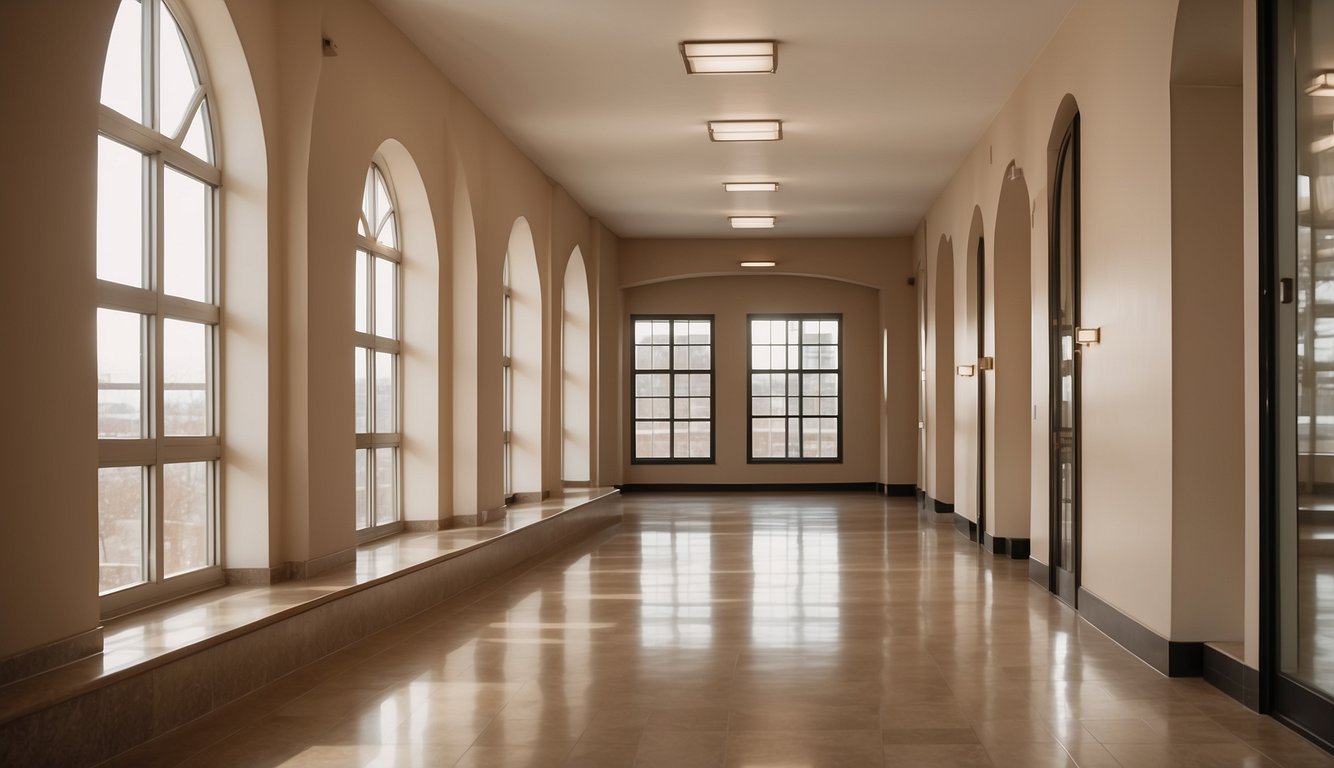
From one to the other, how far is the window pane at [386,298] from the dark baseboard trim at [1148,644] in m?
5.78

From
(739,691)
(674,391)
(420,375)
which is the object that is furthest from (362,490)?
(674,391)

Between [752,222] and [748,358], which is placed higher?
[752,222]

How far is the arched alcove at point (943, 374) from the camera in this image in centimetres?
1581

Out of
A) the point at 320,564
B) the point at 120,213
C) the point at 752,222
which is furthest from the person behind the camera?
the point at 752,222

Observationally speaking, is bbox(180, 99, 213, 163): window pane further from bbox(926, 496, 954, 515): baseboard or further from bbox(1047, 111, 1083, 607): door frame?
bbox(926, 496, 954, 515): baseboard

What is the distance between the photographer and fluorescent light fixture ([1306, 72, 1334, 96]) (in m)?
4.70

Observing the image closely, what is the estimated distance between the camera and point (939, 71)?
32.7ft

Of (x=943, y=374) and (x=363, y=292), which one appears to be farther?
(x=943, y=374)

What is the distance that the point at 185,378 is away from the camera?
6.43 m

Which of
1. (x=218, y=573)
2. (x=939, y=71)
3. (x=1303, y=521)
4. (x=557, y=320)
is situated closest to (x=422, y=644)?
(x=218, y=573)

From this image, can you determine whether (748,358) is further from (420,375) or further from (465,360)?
(420,375)

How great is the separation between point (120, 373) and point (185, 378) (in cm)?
65

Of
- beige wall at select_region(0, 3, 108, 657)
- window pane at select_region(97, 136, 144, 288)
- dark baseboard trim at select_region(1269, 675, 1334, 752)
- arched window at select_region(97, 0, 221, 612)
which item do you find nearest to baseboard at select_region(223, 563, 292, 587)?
arched window at select_region(97, 0, 221, 612)

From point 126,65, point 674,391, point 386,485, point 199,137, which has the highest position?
point 126,65
